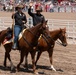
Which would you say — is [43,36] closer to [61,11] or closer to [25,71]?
[25,71]

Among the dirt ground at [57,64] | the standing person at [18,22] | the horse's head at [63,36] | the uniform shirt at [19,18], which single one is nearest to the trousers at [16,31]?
the standing person at [18,22]

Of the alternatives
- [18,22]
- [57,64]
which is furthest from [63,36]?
[57,64]

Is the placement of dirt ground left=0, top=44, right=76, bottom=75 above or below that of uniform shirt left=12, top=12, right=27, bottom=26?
below

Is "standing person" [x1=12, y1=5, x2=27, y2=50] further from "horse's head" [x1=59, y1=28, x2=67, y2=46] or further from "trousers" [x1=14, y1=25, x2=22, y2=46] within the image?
"horse's head" [x1=59, y1=28, x2=67, y2=46]

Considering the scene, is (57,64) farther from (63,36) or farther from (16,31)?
(16,31)

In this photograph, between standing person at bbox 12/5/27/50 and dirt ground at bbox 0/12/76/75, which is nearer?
standing person at bbox 12/5/27/50

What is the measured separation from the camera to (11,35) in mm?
10242

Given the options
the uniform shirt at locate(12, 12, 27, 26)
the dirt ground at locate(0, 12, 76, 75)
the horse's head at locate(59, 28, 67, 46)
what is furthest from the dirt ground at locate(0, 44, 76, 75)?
the uniform shirt at locate(12, 12, 27, 26)

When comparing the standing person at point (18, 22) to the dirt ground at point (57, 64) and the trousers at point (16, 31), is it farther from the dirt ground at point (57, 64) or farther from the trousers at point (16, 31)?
the dirt ground at point (57, 64)

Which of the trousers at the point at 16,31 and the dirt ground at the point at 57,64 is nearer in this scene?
the trousers at the point at 16,31

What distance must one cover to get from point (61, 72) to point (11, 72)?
1561mm

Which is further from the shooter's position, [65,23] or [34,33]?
[65,23]

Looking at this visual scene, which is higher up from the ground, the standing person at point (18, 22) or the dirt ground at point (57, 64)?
the standing person at point (18, 22)

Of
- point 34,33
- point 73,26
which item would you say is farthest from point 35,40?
point 73,26
